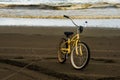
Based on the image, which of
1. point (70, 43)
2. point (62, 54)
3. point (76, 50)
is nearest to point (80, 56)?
point (76, 50)

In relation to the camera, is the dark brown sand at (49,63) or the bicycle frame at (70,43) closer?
the dark brown sand at (49,63)

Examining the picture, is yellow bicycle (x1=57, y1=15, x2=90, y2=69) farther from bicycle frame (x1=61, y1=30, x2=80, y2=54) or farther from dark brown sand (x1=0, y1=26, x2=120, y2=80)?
dark brown sand (x1=0, y1=26, x2=120, y2=80)

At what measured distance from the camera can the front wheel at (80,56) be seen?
38.4 feet

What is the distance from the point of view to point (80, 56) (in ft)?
38.8

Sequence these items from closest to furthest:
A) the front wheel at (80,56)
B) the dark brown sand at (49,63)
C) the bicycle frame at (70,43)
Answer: the dark brown sand at (49,63) → the front wheel at (80,56) → the bicycle frame at (70,43)

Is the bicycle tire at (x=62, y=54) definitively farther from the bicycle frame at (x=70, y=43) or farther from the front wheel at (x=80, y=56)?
the front wheel at (x=80, y=56)

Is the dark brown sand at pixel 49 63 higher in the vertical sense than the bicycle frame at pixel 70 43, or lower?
lower

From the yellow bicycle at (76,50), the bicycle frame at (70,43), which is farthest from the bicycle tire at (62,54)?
the bicycle frame at (70,43)

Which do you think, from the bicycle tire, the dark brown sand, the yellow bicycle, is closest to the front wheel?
the yellow bicycle

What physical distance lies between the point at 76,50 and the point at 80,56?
220mm

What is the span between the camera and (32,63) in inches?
511

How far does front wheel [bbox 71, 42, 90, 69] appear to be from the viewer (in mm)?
11711

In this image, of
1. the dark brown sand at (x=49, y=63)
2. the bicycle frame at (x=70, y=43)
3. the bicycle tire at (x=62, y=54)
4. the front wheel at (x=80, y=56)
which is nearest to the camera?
the dark brown sand at (x=49, y=63)

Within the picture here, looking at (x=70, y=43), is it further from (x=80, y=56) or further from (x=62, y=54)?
(x=80, y=56)
